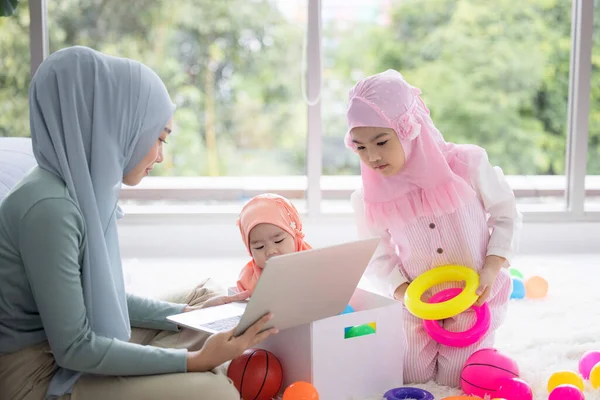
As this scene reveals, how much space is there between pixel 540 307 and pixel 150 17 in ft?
8.43

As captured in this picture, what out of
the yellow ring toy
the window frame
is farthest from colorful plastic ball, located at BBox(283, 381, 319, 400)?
the window frame

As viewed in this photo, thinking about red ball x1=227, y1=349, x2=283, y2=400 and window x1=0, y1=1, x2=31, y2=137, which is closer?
red ball x1=227, y1=349, x2=283, y2=400

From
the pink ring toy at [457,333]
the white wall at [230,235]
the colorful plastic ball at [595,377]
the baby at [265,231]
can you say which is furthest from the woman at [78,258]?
the white wall at [230,235]

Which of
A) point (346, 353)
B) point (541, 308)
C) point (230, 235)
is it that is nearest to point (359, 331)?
point (346, 353)

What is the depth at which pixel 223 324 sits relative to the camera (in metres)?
1.89

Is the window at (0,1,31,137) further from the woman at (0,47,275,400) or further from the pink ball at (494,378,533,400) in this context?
the pink ball at (494,378,533,400)

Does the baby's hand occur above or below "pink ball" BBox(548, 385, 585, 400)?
above

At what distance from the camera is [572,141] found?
4270 mm

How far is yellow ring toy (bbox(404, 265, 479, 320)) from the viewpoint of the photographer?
2068 mm

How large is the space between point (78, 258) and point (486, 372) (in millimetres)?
1097

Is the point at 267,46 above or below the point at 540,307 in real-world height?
above

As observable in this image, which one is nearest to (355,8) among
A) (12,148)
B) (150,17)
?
(150,17)

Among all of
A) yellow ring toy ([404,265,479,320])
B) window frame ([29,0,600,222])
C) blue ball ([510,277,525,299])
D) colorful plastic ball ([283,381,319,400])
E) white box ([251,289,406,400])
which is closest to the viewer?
colorful plastic ball ([283,381,319,400])

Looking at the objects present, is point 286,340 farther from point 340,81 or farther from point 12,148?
point 340,81
